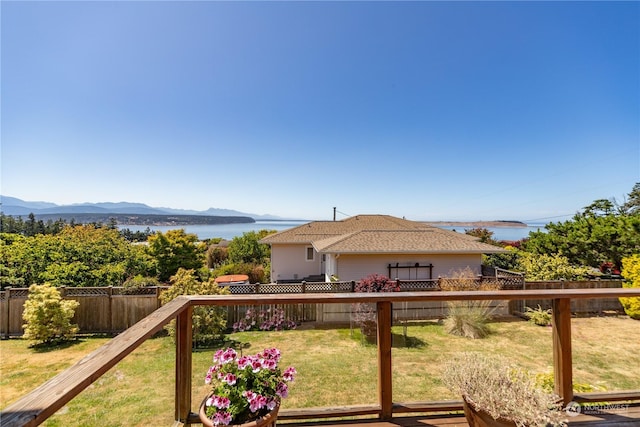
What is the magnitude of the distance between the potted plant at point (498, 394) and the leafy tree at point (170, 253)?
15.7 metres

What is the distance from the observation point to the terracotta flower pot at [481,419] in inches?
63.6

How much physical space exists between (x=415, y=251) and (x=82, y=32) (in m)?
11.4

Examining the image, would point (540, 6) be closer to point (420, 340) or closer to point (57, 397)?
point (420, 340)

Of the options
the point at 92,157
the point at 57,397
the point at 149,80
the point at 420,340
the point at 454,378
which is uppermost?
the point at 149,80

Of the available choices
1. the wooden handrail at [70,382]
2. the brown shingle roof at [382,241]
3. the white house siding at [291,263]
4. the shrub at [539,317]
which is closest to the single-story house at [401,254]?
the brown shingle roof at [382,241]

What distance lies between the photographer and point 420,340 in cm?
681

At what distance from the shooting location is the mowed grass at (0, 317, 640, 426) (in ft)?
10.9

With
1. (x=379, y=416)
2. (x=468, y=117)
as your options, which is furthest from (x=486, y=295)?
(x=468, y=117)

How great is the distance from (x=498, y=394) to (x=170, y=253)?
645 inches

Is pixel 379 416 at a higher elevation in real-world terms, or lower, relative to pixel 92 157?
lower

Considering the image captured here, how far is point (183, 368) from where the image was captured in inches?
79.7

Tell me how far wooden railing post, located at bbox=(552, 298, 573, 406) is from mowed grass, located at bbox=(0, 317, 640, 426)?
3.04 feet

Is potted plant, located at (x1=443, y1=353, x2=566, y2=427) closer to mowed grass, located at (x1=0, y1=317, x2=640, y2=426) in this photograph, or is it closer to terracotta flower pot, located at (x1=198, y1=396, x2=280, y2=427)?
mowed grass, located at (x1=0, y1=317, x2=640, y2=426)

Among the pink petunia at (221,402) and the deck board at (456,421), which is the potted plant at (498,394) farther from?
the pink petunia at (221,402)
